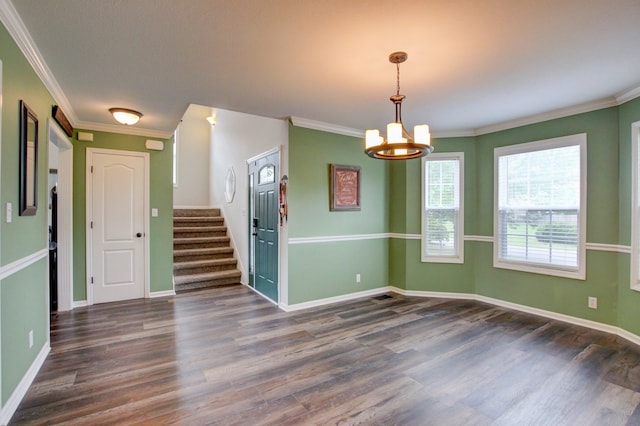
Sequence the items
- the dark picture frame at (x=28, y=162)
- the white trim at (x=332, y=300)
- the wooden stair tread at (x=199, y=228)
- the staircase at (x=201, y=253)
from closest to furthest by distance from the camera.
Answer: the dark picture frame at (x=28, y=162)
the white trim at (x=332, y=300)
the staircase at (x=201, y=253)
the wooden stair tread at (x=199, y=228)

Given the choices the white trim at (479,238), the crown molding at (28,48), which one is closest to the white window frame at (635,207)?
the white trim at (479,238)

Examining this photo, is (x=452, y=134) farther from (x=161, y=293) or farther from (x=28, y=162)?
(x=161, y=293)

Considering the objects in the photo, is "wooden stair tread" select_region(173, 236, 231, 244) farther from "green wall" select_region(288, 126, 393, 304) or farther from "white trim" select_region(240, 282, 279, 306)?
"green wall" select_region(288, 126, 393, 304)

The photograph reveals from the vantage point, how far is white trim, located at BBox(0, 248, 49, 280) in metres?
1.91

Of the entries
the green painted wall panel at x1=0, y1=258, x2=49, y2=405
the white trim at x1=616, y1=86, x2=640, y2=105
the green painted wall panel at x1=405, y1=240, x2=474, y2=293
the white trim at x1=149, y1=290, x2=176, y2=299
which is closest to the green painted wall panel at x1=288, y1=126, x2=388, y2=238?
the green painted wall panel at x1=405, y1=240, x2=474, y2=293

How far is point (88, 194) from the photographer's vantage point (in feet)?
13.9

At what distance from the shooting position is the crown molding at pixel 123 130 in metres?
4.17

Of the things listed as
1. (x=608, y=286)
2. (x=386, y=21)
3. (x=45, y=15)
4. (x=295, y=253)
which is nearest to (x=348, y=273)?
(x=295, y=253)

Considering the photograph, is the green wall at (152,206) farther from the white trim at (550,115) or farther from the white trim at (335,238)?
the white trim at (550,115)

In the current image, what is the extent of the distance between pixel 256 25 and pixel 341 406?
2532mm

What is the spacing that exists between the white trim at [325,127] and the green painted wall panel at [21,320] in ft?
9.73

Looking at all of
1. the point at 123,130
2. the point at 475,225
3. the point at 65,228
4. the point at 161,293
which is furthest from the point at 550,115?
the point at 65,228

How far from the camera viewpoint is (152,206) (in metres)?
4.64

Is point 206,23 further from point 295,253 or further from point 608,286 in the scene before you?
point 608,286
